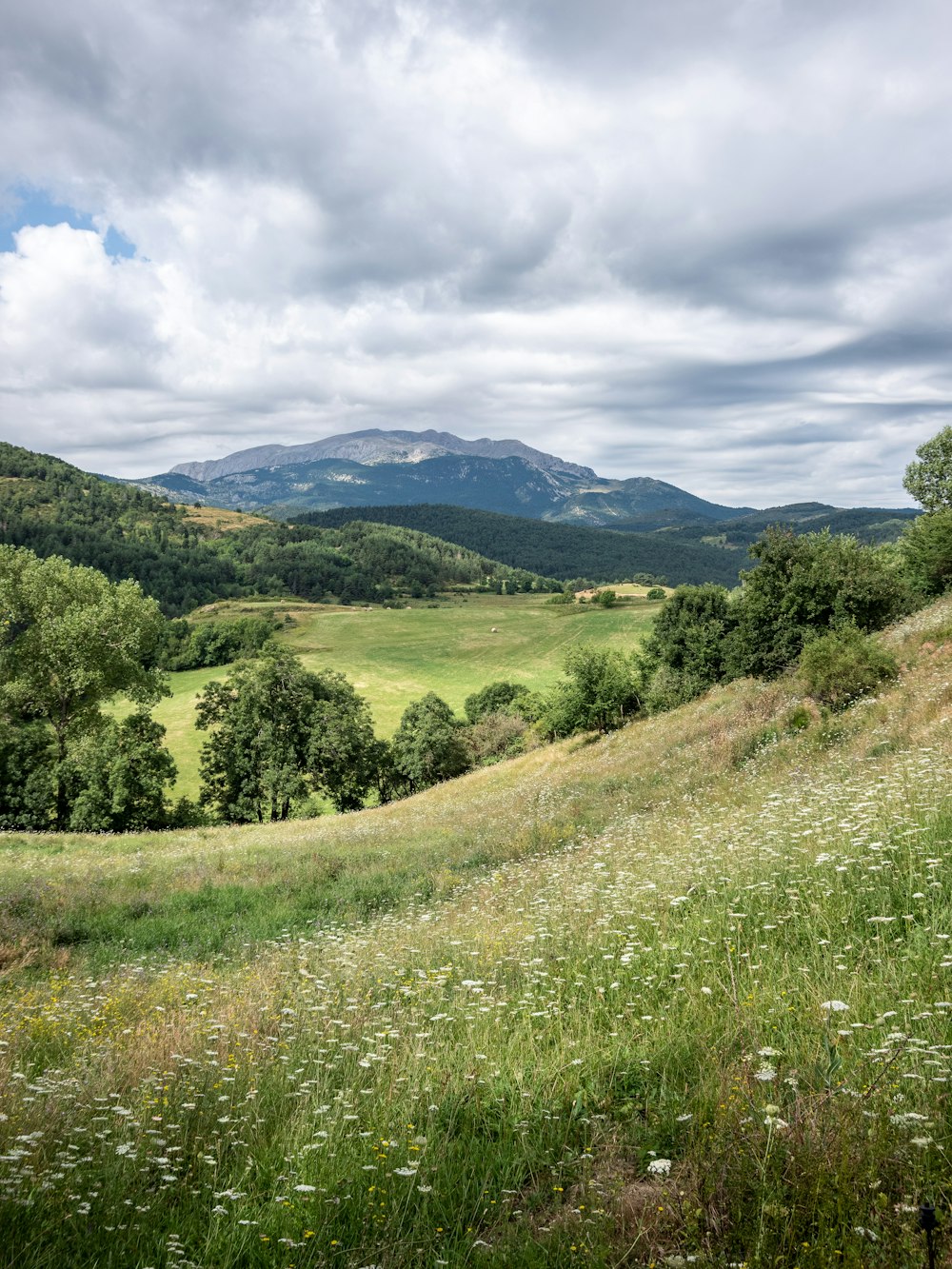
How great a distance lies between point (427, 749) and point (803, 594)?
42.0 meters

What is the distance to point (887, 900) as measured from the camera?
608 centimetres

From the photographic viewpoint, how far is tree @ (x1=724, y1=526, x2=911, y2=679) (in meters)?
32.7

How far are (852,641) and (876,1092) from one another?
21845 millimetres

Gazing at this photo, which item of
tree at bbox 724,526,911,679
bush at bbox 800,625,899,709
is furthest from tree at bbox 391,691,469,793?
bush at bbox 800,625,899,709

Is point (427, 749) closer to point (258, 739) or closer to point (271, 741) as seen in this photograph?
point (271, 741)

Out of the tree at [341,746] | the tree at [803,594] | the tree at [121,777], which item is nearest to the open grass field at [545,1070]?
the tree at [803,594]

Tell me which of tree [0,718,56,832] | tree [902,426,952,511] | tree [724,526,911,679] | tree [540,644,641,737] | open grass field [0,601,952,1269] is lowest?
tree [0,718,56,832]

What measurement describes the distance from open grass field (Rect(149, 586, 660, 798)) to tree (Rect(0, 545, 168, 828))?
27824 millimetres

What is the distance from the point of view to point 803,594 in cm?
3341

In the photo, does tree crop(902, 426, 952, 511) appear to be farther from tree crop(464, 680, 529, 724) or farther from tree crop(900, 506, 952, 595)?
tree crop(464, 680, 529, 724)

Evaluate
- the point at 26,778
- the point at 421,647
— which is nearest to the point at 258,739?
the point at 26,778

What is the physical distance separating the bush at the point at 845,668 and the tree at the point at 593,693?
26.3 meters

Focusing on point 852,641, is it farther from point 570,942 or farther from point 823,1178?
point 823,1178

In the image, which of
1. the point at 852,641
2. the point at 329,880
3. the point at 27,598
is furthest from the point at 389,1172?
the point at 27,598
